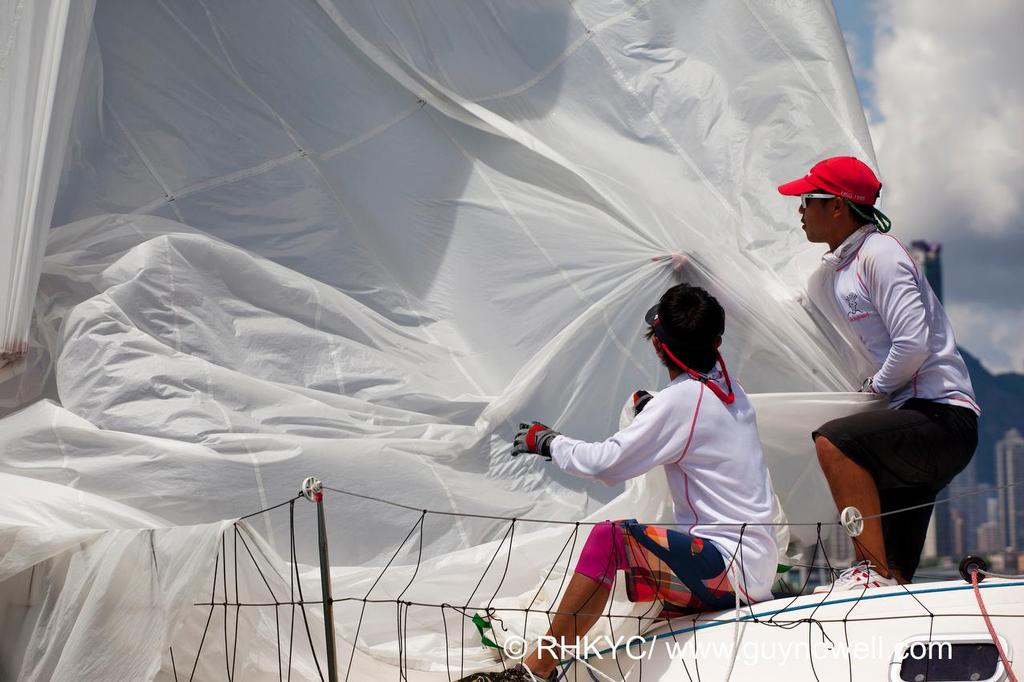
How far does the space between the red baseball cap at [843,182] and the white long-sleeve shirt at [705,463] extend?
0.73m

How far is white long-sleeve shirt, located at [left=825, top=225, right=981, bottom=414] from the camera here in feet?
8.95

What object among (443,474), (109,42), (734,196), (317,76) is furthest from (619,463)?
(109,42)

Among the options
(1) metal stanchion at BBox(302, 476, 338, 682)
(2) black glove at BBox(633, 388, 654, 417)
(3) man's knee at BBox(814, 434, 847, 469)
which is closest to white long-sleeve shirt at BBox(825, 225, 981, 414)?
(3) man's knee at BBox(814, 434, 847, 469)

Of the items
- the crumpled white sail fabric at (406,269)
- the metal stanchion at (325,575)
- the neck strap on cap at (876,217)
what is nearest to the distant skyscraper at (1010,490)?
the crumpled white sail fabric at (406,269)

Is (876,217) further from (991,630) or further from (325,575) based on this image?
(325,575)

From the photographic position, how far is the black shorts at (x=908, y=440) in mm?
2717

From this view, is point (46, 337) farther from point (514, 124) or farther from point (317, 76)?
point (514, 124)

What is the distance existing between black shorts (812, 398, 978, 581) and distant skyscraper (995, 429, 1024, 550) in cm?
13389

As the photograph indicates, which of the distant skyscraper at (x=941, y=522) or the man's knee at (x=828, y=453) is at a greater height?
the distant skyscraper at (x=941, y=522)

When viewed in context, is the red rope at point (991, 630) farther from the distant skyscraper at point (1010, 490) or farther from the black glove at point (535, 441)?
the distant skyscraper at point (1010, 490)

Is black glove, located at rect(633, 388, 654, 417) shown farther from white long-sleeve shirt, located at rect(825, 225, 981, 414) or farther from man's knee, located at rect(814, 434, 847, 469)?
white long-sleeve shirt, located at rect(825, 225, 981, 414)

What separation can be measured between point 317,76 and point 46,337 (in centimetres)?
144

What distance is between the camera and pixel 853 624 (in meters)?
2.29

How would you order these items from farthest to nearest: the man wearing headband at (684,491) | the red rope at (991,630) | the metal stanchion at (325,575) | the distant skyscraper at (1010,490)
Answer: the distant skyscraper at (1010,490)
the man wearing headband at (684,491)
the metal stanchion at (325,575)
the red rope at (991,630)
